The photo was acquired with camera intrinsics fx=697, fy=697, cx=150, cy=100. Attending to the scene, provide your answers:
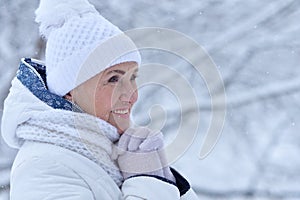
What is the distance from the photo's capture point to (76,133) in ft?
3.72

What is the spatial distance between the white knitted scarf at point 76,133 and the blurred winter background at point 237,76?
9.21 feet

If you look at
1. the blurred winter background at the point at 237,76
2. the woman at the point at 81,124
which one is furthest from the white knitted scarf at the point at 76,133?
the blurred winter background at the point at 237,76

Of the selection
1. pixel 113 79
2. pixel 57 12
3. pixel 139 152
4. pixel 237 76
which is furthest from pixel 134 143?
pixel 237 76

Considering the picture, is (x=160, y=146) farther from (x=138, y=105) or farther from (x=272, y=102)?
(x=272, y=102)

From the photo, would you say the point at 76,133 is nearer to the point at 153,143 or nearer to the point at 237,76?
the point at 153,143

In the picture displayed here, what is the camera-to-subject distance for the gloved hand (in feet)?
3.71

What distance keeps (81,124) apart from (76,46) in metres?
0.14

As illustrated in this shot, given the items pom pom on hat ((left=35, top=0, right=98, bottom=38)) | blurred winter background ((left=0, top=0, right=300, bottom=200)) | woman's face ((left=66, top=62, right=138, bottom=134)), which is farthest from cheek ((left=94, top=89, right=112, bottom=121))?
blurred winter background ((left=0, top=0, right=300, bottom=200))

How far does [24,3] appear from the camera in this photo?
4.86 m

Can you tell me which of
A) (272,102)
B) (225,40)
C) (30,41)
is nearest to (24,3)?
(30,41)

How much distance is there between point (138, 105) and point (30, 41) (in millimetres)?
838

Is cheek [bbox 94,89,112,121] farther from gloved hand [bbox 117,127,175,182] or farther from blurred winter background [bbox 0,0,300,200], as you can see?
blurred winter background [bbox 0,0,300,200]

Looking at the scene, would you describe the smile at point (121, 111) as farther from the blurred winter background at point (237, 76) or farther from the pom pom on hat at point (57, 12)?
the blurred winter background at point (237, 76)

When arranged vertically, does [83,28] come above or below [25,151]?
above
